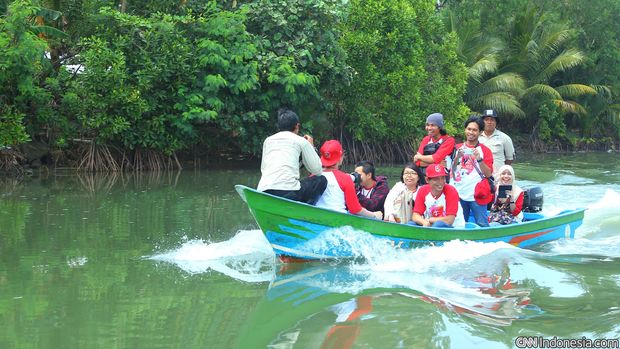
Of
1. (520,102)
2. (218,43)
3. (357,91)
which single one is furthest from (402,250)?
(520,102)

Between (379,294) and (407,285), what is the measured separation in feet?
1.49

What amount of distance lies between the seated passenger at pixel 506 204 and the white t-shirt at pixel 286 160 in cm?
302

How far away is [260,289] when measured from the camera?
7.83 metres

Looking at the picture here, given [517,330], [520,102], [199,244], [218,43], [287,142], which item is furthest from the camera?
[520,102]

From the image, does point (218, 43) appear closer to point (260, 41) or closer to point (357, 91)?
point (260, 41)

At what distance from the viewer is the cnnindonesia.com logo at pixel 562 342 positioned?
19.7 ft

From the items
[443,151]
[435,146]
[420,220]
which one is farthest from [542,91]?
[420,220]

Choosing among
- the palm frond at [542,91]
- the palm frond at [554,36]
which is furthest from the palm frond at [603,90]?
the palm frond at [554,36]

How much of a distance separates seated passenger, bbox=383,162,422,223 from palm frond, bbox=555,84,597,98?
22.4m

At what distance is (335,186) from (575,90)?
23.7 meters

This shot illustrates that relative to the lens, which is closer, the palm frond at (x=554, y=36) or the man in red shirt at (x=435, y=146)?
the man in red shirt at (x=435, y=146)

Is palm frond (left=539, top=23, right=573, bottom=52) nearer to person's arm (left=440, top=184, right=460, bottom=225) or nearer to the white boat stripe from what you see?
person's arm (left=440, top=184, right=460, bottom=225)

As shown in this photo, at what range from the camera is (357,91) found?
22.1 metres

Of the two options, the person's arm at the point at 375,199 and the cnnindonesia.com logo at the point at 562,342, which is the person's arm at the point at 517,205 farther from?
the cnnindonesia.com logo at the point at 562,342
